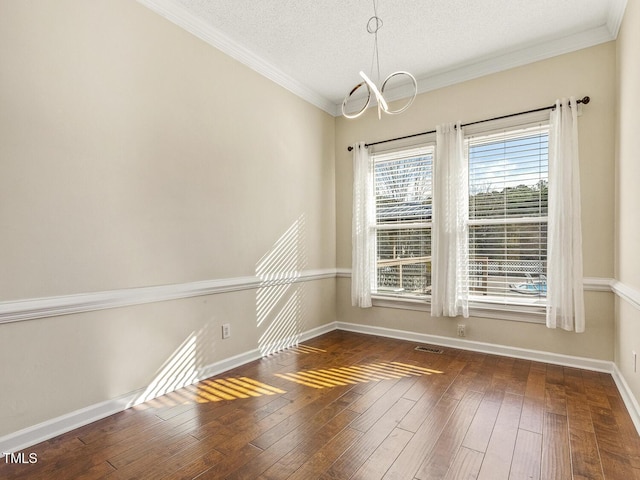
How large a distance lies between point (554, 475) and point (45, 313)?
2759mm

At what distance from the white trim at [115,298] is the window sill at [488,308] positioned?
56.6 inches

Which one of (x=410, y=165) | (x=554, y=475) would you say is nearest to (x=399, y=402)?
(x=554, y=475)

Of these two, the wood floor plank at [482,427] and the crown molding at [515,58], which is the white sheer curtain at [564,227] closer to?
the crown molding at [515,58]

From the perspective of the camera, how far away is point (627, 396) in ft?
7.64

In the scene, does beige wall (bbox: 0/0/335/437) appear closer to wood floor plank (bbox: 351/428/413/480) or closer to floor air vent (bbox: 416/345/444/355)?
floor air vent (bbox: 416/345/444/355)

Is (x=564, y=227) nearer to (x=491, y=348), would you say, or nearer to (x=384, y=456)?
(x=491, y=348)

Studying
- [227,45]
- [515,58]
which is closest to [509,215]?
[515,58]

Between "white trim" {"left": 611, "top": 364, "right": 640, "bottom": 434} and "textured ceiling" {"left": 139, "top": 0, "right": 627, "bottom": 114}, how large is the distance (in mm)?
2701

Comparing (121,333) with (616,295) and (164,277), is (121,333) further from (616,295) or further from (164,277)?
(616,295)

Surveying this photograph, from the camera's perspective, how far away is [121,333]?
2285 millimetres

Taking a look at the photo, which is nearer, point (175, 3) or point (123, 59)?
point (123, 59)

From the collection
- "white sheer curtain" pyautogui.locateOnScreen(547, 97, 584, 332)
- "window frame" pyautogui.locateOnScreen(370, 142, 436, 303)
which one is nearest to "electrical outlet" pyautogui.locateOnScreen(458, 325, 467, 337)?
"window frame" pyautogui.locateOnScreen(370, 142, 436, 303)

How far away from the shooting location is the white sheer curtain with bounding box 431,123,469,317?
3.44 meters

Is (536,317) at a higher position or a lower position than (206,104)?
lower
